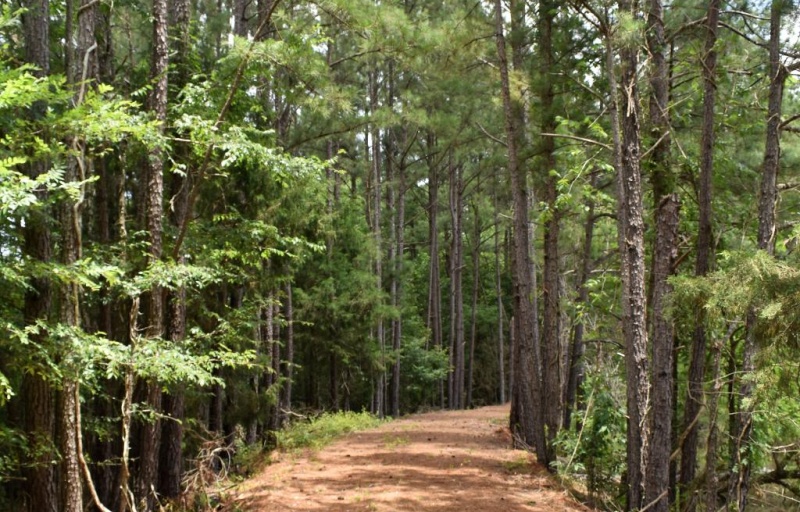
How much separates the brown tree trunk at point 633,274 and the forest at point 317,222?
0.03m

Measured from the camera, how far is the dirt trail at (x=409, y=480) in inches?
315

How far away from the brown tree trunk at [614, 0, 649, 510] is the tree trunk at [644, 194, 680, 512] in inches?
5.6

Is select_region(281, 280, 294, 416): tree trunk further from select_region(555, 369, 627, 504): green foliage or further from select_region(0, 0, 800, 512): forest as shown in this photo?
select_region(555, 369, 627, 504): green foliage

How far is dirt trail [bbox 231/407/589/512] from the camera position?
800 cm

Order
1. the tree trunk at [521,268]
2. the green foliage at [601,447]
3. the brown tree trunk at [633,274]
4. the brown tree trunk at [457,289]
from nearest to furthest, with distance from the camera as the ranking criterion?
the brown tree trunk at [633,274] → the green foliage at [601,447] → the tree trunk at [521,268] → the brown tree trunk at [457,289]

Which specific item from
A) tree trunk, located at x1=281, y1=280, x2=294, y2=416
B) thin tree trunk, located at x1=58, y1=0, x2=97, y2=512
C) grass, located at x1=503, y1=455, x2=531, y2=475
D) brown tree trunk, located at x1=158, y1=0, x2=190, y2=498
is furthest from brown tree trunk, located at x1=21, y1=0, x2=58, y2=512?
tree trunk, located at x1=281, y1=280, x2=294, y2=416

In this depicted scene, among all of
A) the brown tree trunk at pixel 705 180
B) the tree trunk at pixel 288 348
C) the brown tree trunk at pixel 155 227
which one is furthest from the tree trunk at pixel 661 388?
the tree trunk at pixel 288 348

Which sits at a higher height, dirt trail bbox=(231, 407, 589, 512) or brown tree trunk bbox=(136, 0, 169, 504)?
brown tree trunk bbox=(136, 0, 169, 504)

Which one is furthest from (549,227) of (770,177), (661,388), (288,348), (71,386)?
(71,386)

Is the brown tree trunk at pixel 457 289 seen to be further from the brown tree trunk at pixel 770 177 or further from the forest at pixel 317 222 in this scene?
the brown tree trunk at pixel 770 177

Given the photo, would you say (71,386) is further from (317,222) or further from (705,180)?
(705,180)

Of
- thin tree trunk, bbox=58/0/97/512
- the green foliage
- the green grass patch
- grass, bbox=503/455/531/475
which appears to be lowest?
the green grass patch

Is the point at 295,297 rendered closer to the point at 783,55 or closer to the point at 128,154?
the point at 128,154

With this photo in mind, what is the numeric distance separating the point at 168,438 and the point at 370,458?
3.45m
